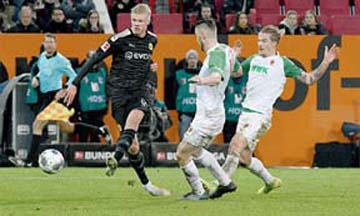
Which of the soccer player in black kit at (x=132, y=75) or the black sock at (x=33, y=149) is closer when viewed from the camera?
the soccer player in black kit at (x=132, y=75)

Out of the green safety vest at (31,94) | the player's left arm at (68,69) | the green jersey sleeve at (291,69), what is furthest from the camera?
the green safety vest at (31,94)

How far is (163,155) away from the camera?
2306 centimetres

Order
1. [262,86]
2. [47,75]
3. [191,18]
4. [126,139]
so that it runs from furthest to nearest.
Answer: [191,18] < [47,75] < [262,86] < [126,139]

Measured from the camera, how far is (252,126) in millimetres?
15055

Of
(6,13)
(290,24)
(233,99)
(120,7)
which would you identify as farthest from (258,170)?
(6,13)

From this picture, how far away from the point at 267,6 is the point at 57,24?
5.29 meters

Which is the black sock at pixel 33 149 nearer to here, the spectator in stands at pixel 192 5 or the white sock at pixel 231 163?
the spectator in stands at pixel 192 5

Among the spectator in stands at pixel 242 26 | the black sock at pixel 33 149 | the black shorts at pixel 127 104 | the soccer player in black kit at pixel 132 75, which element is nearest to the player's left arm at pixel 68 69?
the black sock at pixel 33 149

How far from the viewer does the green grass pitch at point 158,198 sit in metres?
12.8

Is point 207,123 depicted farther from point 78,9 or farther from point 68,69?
point 78,9

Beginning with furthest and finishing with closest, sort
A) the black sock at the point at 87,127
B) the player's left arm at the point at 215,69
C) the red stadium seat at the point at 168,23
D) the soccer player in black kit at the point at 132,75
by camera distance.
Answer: the red stadium seat at the point at 168,23
the black sock at the point at 87,127
the soccer player in black kit at the point at 132,75
the player's left arm at the point at 215,69

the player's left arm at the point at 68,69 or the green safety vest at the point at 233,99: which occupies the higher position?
the player's left arm at the point at 68,69

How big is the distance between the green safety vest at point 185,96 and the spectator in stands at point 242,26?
154 centimetres

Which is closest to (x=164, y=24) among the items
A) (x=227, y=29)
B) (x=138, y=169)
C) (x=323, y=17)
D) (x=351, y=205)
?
(x=227, y=29)
